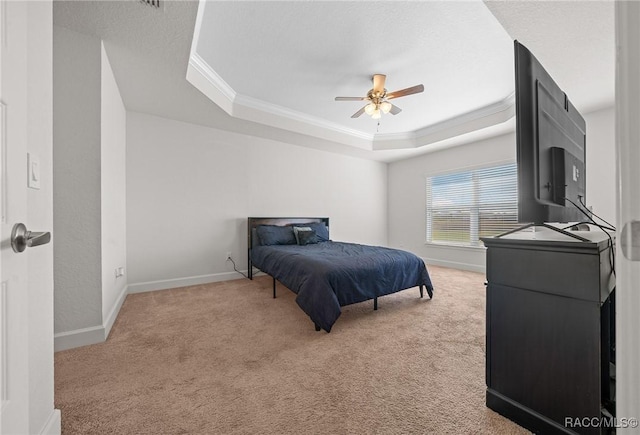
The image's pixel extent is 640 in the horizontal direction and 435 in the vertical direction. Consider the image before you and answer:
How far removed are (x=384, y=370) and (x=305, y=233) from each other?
246 cm

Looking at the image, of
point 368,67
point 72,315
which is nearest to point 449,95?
point 368,67

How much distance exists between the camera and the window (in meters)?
4.08

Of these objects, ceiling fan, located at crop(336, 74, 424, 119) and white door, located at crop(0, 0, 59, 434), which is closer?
white door, located at crop(0, 0, 59, 434)

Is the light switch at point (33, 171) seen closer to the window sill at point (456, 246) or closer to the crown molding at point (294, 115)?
the crown molding at point (294, 115)

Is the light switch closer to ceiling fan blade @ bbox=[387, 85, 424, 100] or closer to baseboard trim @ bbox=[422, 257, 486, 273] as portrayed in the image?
ceiling fan blade @ bbox=[387, 85, 424, 100]

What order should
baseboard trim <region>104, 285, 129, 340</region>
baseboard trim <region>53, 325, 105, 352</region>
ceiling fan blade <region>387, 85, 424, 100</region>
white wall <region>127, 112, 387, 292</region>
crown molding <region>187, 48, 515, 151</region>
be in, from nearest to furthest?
baseboard trim <region>53, 325, 105, 352</region> < baseboard trim <region>104, 285, 129, 340</region> < ceiling fan blade <region>387, 85, 424, 100</region> < crown molding <region>187, 48, 515, 151</region> < white wall <region>127, 112, 387, 292</region>

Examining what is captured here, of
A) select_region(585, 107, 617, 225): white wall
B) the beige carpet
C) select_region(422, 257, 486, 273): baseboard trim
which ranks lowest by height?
the beige carpet

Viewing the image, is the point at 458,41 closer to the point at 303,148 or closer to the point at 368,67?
the point at 368,67

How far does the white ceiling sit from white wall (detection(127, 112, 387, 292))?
0.31 metres

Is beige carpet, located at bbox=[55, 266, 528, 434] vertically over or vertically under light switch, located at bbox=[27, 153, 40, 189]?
under

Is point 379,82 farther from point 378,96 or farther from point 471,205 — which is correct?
point 471,205

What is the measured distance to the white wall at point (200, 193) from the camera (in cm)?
321

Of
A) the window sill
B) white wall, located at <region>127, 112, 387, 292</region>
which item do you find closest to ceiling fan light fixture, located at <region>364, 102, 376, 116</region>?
white wall, located at <region>127, 112, 387, 292</region>

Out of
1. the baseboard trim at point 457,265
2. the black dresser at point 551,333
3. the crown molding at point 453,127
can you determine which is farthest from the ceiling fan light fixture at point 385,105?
the baseboard trim at point 457,265
